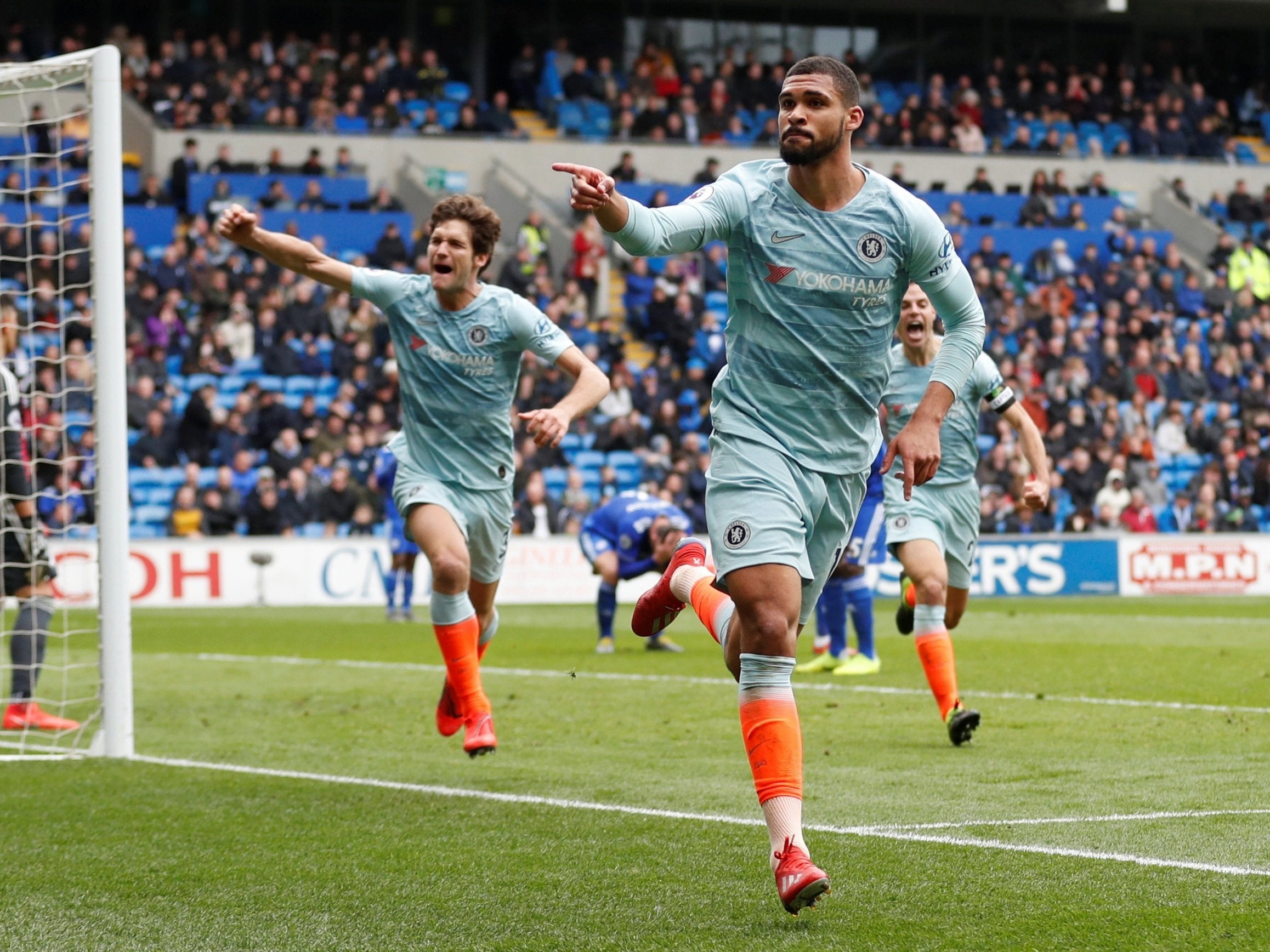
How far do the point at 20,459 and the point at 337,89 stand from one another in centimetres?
2455

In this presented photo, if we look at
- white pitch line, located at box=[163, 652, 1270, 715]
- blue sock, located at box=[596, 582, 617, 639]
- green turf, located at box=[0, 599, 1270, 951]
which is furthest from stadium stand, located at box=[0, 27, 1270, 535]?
green turf, located at box=[0, 599, 1270, 951]

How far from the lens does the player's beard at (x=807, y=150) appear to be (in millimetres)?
5410

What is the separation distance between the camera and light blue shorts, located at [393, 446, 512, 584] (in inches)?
318

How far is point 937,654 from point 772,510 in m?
3.99

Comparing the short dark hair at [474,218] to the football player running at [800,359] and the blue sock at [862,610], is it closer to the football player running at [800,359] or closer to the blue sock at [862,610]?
the football player running at [800,359]

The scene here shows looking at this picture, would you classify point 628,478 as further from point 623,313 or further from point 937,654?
point 937,654

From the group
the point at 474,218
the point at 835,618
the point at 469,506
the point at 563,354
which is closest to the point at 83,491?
the point at 469,506

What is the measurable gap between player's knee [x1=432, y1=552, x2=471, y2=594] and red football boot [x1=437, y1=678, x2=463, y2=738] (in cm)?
45

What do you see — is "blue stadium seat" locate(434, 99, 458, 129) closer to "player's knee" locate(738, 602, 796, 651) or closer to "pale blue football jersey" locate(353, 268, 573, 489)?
"pale blue football jersey" locate(353, 268, 573, 489)

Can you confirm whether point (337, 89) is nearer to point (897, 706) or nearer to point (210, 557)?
point (210, 557)

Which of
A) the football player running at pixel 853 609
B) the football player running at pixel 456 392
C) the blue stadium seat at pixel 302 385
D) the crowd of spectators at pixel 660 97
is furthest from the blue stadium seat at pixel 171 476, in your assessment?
A: the football player running at pixel 456 392

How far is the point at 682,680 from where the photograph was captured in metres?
12.8

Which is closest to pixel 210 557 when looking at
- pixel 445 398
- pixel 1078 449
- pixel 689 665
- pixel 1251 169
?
pixel 689 665

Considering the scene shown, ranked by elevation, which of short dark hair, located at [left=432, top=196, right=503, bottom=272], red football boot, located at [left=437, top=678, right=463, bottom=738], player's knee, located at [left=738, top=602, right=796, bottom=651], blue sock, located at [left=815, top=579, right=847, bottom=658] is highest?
short dark hair, located at [left=432, top=196, right=503, bottom=272]
